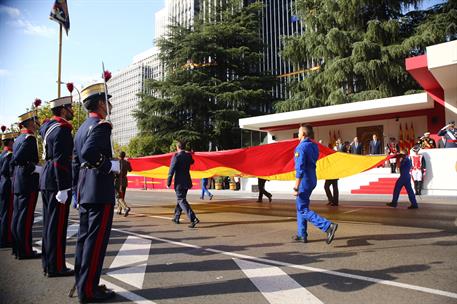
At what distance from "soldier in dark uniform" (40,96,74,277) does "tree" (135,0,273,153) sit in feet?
87.7

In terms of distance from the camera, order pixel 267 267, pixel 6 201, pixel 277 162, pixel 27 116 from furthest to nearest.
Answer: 1. pixel 277 162
2. pixel 6 201
3. pixel 27 116
4. pixel 267 267

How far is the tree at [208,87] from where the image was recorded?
3177 centimetres

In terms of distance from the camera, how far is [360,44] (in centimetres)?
2659

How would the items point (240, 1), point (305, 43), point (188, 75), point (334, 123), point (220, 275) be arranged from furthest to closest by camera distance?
point (240, 1) → point (188, 75) → point (305, 43) → point (334, 123) → point (220, 275)

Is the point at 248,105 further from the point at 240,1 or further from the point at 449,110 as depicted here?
the point at 449,110

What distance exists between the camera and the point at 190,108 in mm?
32469

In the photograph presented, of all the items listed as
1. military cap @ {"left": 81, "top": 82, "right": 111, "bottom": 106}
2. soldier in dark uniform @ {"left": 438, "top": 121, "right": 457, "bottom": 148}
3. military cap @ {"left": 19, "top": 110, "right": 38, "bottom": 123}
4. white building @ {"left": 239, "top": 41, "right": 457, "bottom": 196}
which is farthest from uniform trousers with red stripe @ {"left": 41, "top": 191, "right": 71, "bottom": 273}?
soldier in dark uniform @ {"left": 438, "top": 121, "right": 457, "bottom": 148}

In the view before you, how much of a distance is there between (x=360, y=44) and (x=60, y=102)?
25998 millimetres

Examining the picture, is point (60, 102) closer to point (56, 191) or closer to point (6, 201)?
point (56, 191)

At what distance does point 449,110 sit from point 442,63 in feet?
17.4

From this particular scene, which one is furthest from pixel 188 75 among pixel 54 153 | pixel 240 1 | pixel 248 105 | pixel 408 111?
pixel 54 153

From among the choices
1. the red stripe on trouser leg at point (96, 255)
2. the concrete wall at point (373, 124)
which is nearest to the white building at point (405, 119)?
the concrete wall at point (373, 124)

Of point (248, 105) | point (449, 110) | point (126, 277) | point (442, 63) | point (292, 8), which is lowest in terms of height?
point (126, 277)

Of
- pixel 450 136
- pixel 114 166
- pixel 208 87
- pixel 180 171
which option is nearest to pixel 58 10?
pixel 114 166
